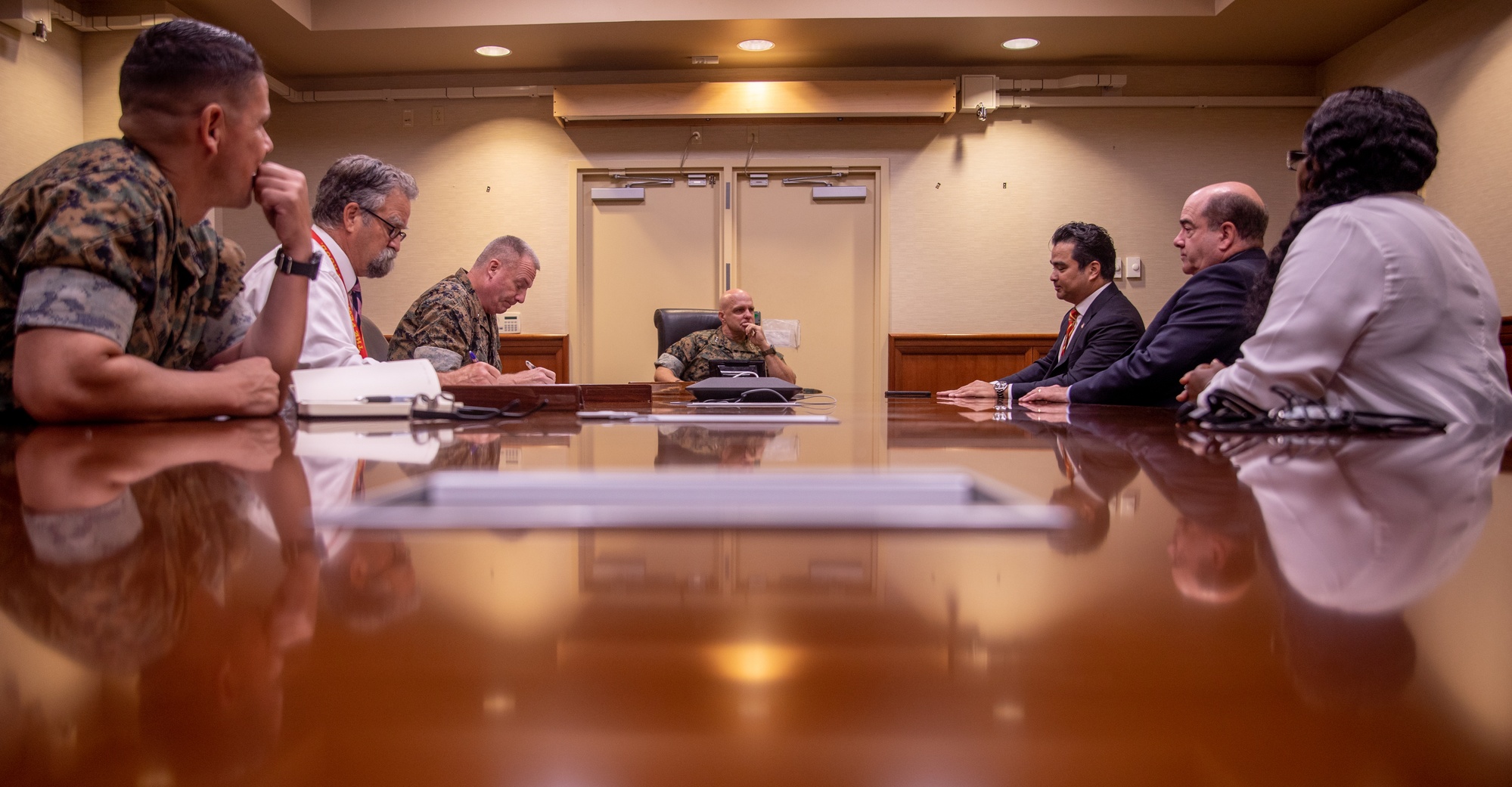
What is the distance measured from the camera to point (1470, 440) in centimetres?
101

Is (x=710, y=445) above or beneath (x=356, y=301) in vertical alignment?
beneath

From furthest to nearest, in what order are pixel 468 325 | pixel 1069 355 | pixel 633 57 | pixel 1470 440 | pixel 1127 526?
pixel 633 57
pixel 1069 355
pixel 468 325
pixel 1470 440
pixel 1127 526

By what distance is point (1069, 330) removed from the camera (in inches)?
165

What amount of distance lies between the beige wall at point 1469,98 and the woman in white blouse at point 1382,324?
3.48 metres

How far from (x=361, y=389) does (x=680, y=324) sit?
3.52 metres

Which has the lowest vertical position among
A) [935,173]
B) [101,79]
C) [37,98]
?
[935,173]

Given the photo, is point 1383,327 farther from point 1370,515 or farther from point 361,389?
point 361,389

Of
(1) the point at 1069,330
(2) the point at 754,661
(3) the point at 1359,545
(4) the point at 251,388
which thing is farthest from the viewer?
(1) the point at 1069,330

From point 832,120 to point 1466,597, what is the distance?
5.80 metres

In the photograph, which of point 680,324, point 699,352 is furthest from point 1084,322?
point 680,324

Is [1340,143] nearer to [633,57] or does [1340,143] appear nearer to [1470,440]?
[1470,440]

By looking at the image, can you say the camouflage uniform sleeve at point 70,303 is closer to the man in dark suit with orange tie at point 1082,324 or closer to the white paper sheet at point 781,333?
the man in dark suit with orange tie at point 1082,324

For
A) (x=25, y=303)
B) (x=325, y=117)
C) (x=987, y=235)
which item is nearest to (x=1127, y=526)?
(x=25, y=303)

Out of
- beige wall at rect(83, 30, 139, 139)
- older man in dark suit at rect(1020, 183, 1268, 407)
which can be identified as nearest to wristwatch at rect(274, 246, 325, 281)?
older man in dark suit at rect(1020, 183, 1268, 407)
